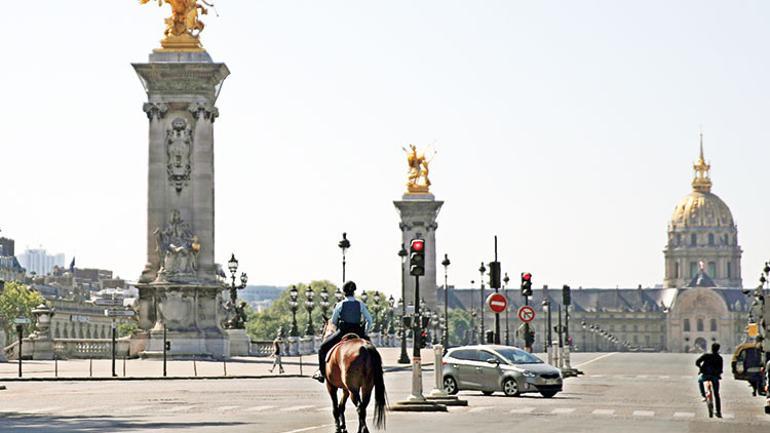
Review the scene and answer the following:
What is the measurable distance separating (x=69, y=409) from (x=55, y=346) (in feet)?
178

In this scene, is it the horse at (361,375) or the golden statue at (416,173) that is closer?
the horse at (361,375)

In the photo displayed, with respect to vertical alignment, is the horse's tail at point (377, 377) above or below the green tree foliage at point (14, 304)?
below

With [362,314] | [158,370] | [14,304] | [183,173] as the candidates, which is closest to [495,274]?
[158,370]

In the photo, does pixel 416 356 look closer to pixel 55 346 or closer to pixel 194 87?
pixel 194 87

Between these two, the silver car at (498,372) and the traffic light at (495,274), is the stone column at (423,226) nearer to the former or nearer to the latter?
the traffic light at (495,274)

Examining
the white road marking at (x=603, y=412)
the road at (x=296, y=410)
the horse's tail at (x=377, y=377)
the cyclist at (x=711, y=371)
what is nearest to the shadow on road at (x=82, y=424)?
the road at (x=296, y=410)

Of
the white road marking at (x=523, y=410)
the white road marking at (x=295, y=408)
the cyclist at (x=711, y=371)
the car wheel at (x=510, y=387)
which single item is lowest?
the white road marking at (x=523, y=410)

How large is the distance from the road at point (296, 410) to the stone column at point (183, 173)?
95.1 ft

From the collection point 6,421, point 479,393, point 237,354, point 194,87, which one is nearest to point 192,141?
point 194,87

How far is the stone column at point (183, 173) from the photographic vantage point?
280ft

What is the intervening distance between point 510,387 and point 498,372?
0.63m

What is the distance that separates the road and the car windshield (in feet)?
3.56

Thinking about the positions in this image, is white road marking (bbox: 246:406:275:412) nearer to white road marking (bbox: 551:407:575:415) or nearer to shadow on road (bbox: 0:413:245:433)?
shadow on road (bbox: 0:413:245:433)

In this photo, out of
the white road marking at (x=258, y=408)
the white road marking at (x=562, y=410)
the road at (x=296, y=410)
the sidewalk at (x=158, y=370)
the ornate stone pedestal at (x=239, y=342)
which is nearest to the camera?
the road at (x=296, y=410)
